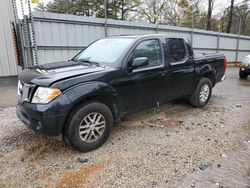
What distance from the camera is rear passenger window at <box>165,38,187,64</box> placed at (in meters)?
4.64

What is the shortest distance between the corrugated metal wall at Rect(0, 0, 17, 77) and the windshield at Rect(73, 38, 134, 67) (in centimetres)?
551

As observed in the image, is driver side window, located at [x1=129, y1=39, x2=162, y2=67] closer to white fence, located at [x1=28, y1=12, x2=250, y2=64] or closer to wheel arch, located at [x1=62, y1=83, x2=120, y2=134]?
wheel arch, located at [x1=62, y1=83, x2=120, y2=134]

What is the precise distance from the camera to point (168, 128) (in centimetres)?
440

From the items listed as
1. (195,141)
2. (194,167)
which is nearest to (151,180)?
(194,167)

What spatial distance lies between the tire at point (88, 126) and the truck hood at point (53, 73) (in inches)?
20.2

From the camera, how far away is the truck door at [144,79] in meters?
3.84

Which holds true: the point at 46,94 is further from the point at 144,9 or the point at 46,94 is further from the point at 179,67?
the point at 144,9

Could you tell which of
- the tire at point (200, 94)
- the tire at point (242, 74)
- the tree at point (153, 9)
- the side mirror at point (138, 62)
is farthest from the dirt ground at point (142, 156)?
the tree at point (153, 9)

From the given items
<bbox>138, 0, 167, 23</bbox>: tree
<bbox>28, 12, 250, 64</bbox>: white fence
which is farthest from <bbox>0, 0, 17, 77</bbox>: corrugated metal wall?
<bbox>138, 0, 167, 23</bbox>: tree

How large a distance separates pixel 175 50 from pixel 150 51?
31.4 inches

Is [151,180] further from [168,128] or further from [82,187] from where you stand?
[168,128]

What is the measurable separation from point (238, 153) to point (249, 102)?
3474mm

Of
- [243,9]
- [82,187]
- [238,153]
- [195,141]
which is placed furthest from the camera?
[243,9]

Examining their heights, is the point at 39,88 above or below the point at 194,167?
above
